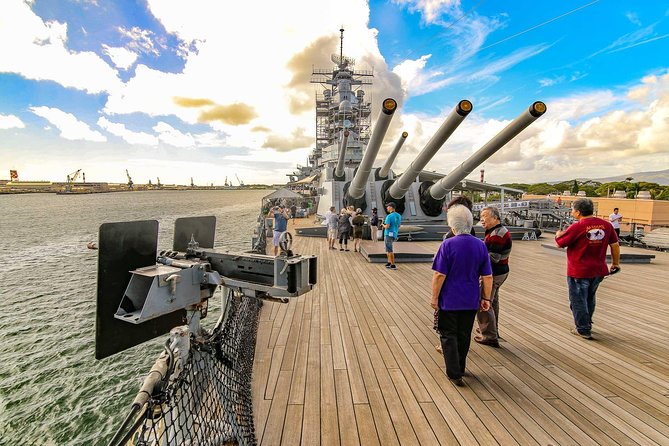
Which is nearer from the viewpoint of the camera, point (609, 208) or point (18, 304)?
point (18, 304)

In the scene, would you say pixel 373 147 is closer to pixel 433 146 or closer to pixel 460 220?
pixel 433 146

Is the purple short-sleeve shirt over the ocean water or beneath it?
over

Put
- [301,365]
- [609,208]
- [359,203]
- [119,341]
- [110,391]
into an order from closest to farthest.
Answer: [119,341] < [301,365] < [110,391] < [359,203] < [609,208]

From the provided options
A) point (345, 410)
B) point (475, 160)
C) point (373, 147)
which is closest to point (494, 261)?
point (345, 410)

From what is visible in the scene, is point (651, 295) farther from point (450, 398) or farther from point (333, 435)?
point (333, 435)

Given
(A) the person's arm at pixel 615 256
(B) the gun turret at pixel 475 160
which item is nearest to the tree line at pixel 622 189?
(B) the gun turret at pixel 475 160

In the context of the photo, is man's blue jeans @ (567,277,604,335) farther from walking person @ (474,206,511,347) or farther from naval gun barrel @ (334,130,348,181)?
naval gun barrel @ (334,130,348,181)

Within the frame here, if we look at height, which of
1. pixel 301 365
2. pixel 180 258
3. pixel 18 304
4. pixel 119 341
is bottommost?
pixel 18 304

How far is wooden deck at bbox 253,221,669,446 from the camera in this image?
7.63 ft

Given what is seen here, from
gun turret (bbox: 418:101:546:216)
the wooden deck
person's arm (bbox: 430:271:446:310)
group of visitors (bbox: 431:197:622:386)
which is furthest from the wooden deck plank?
gun turret (bbox: 418:101:546:216)

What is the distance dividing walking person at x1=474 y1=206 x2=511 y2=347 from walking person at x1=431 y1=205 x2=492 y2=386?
0.73 meters

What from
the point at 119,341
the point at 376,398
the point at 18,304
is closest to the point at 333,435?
the point at 376,398

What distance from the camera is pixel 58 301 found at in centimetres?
983

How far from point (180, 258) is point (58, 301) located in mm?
10786
